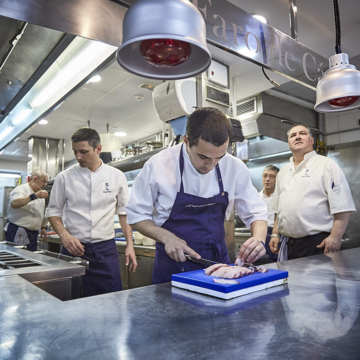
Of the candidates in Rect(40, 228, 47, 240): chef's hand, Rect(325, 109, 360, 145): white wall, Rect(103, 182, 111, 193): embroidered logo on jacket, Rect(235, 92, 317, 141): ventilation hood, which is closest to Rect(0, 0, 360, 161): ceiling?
Rect(235, 92, 317, 141): ventilation hood

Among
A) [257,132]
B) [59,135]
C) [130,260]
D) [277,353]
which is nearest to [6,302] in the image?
[277,353]

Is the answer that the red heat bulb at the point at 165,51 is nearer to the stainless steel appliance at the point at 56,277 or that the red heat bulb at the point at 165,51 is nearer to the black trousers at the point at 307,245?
the stainless steel appliance at the point at 56,277

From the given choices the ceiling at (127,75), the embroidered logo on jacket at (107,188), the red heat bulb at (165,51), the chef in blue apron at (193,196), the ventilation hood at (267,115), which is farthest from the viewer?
the ventilation hood at (267,115)

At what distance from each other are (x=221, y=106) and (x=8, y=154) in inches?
265

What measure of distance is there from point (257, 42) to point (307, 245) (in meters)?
1.45

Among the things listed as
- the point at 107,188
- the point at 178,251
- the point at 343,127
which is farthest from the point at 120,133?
the point at 178,251

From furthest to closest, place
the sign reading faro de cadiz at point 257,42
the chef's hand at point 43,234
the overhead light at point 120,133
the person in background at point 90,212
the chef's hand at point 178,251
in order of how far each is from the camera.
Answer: the overhead light at point 120,133 < the chef's hand at point 43,234 < the person in background at point 90,212 < the sign reading faro de cadiz at point 257,42 < the chef's hand at point 178,251

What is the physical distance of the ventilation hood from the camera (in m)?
4.42

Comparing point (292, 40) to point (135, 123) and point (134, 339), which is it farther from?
point (135, 123)

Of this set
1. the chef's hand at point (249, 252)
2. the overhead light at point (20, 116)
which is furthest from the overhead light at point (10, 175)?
the chef's hand at point (249, 252)

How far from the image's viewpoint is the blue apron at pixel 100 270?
2.21m

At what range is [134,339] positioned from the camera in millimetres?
686

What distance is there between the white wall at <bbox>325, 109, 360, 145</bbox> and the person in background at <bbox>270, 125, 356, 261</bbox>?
247 cm

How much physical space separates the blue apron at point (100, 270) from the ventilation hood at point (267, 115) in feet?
8.86
